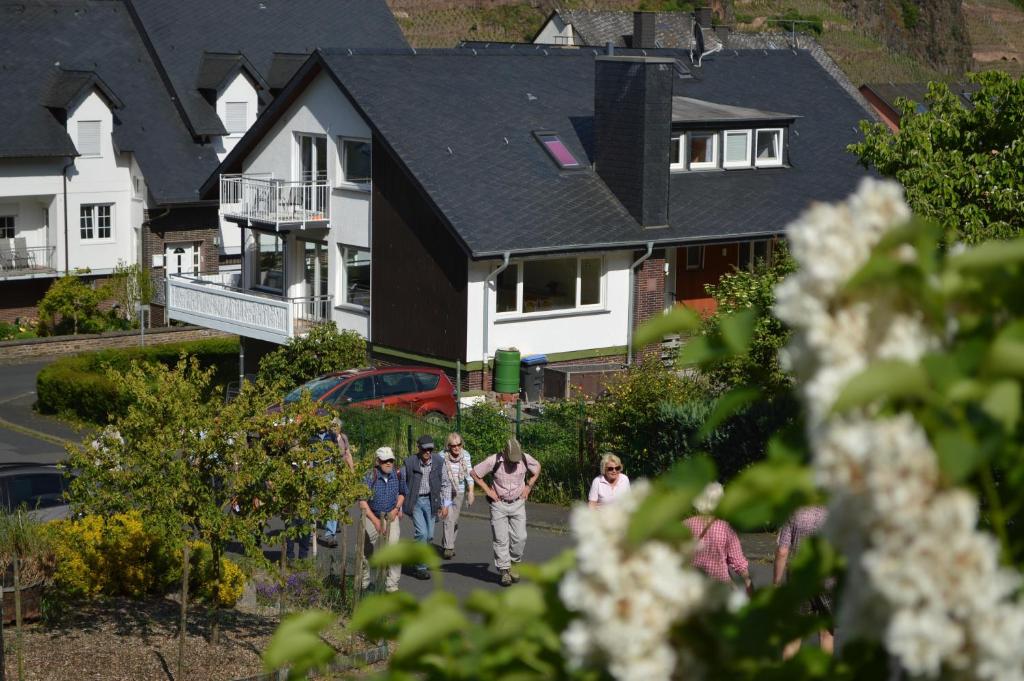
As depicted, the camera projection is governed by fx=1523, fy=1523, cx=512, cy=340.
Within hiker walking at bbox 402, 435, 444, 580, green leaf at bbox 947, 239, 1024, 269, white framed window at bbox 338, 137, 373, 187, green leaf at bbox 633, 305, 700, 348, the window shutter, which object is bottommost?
hiker walking at bbox 402, 435, 444, 580

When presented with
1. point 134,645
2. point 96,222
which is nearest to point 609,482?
point 134,645

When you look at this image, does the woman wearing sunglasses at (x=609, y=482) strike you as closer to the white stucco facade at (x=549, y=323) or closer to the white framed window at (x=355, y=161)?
the white stucco facade at (x=549, y=323)

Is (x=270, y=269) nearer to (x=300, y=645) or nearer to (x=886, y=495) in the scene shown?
(x=300, y=645)

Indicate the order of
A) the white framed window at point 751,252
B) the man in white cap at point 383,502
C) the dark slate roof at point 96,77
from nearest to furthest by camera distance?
the man in white cap at point 383,502, the white framed window at point 751,252, the dark slate roof at point 96,77

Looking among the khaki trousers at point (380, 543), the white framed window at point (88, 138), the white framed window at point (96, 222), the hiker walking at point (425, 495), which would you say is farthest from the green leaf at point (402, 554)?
the white framed window at point (96, 222)

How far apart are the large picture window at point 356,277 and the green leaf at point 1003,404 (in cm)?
2882

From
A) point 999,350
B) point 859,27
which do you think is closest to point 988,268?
point 999,350

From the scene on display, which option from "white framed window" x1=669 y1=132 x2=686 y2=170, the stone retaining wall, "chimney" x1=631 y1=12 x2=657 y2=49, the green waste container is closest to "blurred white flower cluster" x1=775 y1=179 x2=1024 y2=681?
the green waste container

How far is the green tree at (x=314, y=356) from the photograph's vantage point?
1134 inches

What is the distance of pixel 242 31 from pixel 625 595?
4852cm

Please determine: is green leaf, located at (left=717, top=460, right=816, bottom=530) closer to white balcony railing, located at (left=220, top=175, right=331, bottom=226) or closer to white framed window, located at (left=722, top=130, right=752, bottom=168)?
white balcony railing, located at (left=220, top=175, right=331, bottom=226)

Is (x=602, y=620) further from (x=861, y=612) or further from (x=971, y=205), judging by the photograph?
(x=971, y=205)

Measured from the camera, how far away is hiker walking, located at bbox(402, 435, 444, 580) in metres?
16.3

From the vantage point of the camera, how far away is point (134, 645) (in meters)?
12.7
